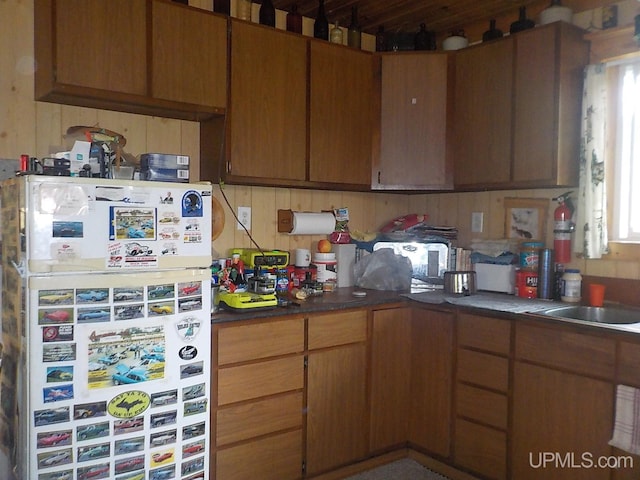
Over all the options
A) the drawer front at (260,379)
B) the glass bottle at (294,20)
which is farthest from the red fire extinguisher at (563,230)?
the glass bottle at (294,20)

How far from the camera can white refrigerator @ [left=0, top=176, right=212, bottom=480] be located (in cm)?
176

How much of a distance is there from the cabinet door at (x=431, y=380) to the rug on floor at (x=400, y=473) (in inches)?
4.3

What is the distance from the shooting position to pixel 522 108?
9.01 feet

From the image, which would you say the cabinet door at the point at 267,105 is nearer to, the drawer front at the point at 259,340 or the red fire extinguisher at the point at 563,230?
the drawer front at the point at 259,340

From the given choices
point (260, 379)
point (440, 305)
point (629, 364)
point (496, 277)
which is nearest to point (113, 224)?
point (260, 379)

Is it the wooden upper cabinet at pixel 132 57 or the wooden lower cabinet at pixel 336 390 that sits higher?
the wooden upper cabinet at pixel 132 57

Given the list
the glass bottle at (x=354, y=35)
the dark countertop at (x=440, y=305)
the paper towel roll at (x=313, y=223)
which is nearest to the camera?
the dark countertop at (x=440, y=305)

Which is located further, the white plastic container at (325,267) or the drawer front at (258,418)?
the white plastic container at (325,267)

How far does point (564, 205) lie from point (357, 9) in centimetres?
162

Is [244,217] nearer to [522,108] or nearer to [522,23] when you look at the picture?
[522,108]

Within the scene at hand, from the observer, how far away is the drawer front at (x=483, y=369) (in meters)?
2.45

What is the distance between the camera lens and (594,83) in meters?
2.59

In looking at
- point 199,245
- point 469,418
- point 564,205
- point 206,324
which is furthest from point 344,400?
point 564,205

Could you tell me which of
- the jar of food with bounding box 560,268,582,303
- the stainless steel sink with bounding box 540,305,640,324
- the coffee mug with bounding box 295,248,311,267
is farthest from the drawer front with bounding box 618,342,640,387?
the coffee mug with bounding box 295,248,311,267
